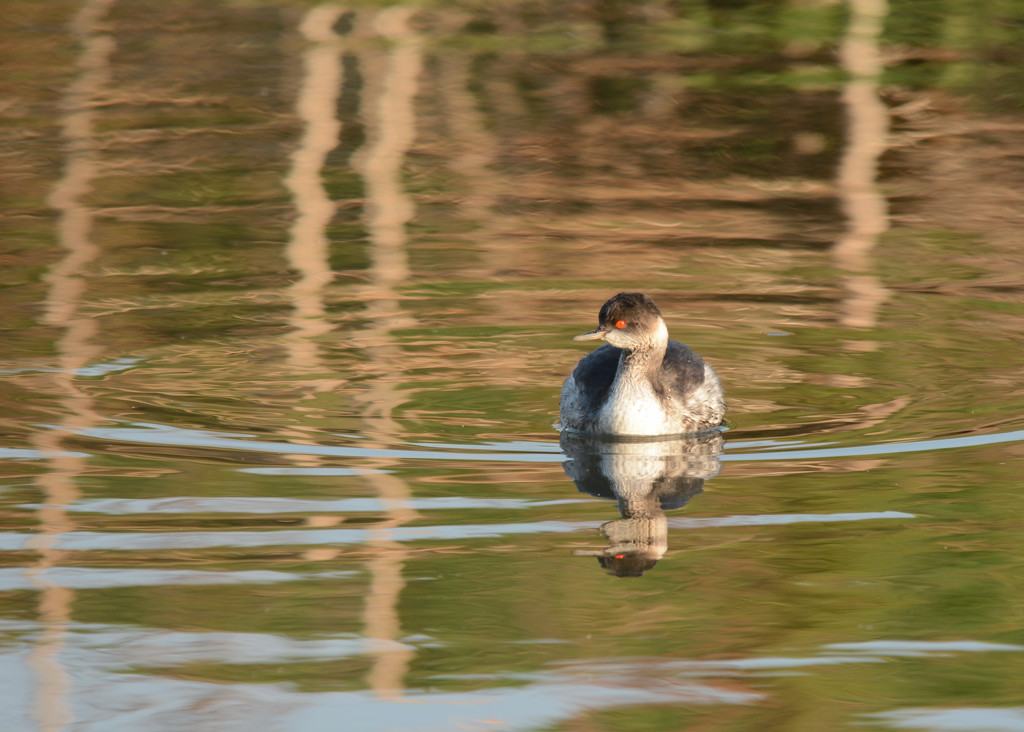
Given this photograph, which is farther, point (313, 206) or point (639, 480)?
point (313, 206)

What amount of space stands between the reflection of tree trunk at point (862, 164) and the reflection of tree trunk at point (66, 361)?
553cm

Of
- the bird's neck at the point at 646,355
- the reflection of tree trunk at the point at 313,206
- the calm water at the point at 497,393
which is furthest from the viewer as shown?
the reflection of tree trunk at the point at 313,206

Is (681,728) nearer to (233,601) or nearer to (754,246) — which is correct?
(233,601)

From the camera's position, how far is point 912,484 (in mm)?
8352

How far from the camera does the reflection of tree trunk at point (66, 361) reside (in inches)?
246

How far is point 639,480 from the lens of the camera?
8.71 m

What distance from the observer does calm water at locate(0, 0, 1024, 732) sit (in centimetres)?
621

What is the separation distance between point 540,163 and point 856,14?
30.2 ft

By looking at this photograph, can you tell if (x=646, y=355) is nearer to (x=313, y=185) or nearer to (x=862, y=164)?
(x=313, y=185)

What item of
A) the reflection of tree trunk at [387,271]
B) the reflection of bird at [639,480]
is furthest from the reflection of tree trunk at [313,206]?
the reflection of bird at [639,480]

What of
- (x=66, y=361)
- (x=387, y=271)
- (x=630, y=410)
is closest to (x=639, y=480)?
(x=630, y=410)

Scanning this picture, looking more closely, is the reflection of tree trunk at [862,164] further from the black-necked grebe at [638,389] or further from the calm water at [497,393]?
the black-necked grebe at [638,389]

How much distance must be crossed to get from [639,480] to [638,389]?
935 millimetres

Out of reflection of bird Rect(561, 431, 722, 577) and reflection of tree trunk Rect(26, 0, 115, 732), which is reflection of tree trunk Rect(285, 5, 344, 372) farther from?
reflection of bird Rect(561, 431, 722, 577)
